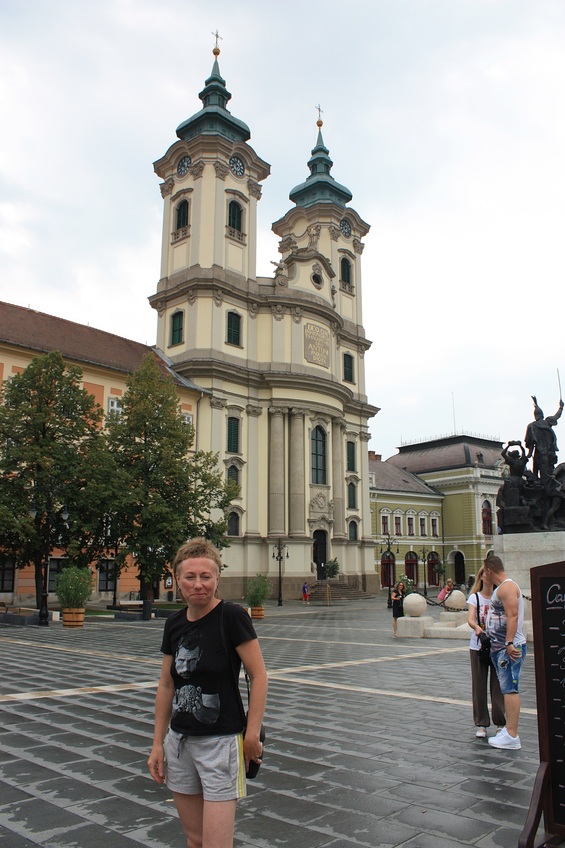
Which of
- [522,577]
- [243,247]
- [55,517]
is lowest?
[522,577]

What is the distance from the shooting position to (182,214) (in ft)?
162

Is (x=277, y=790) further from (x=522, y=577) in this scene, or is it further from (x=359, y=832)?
(x=522, y=577)

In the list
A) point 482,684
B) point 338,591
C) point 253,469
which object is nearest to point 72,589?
point 482,684

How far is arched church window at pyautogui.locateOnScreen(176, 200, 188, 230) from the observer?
48.9m

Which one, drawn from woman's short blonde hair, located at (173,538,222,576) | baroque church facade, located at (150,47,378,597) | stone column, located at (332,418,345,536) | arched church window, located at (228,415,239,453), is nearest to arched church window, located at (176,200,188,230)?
baroque church facade, located at (150,47,378,597)

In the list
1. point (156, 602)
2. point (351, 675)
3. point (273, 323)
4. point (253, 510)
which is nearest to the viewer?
point (351, 675)

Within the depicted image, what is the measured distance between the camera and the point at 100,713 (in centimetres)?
864

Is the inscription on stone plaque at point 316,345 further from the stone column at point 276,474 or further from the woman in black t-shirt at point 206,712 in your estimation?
the woman in black t-shirt at point 206,712

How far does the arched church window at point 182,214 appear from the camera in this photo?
48.9m

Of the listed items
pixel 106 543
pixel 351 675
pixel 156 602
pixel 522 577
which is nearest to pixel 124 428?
pixel 106 543

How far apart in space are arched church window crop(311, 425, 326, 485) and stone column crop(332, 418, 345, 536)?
139cm

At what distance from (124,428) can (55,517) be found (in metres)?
5.31

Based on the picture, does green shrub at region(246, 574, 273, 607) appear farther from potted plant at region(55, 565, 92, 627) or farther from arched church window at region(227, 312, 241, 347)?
arched church window at region(227, 312, 241, 347)

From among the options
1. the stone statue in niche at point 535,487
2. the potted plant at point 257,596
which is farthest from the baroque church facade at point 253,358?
the stone statue in niche at point 535,487
